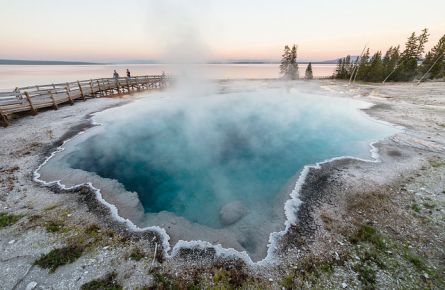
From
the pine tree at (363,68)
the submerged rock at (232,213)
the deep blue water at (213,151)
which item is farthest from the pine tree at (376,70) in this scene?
the submerged rock at (232,213)

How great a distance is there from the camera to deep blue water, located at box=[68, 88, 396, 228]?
9781mm

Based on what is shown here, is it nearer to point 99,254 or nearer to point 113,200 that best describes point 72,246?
point 99,254

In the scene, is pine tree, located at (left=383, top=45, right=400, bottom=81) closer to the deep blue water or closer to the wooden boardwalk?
the deep blue water

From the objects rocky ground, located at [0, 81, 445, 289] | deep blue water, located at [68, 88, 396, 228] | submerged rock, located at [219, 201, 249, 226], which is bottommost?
deep blue water, located at [68, 88, 396, 228]

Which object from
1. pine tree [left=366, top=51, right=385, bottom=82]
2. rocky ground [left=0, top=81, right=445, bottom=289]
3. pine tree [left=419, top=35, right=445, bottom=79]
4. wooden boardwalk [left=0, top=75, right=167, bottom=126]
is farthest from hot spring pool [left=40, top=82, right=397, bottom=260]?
pine tree [left=419, top=35, right=445, bottom=79]

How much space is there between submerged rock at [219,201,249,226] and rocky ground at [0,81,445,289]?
1.78 meters

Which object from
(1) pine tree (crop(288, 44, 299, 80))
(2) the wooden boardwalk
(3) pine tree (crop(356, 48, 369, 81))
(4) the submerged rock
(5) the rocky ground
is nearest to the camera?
(5) the rocky ground

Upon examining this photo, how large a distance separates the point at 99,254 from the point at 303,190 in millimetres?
7957

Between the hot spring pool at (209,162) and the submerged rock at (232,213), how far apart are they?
4 cm

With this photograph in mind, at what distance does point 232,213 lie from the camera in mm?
8234

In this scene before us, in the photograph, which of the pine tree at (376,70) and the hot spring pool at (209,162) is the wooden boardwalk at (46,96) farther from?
the pine tree at (376,70)

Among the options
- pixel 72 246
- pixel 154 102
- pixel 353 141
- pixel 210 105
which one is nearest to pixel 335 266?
pixel 72 246

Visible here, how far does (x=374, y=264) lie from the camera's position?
5.66 m

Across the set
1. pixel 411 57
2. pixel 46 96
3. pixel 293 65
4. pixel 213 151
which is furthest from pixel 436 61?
pixel 46 96
